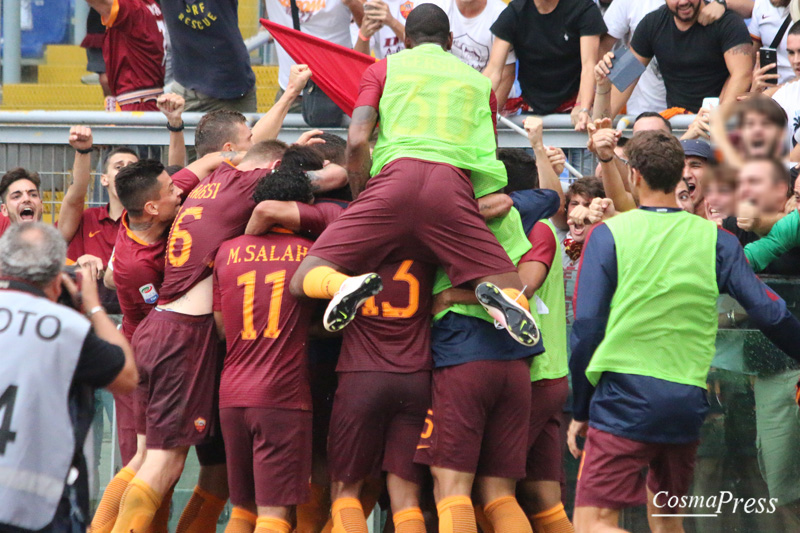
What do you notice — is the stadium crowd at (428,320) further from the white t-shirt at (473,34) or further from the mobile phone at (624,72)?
the white t-shirt at (473,34)

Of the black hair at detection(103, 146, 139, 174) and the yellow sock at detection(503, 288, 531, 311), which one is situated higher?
the yellow sock at detection(503, 288, 531, 311)

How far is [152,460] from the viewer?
211 inches

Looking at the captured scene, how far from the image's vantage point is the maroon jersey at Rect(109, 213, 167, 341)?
18.7ft

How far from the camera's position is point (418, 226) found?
16.0 ft

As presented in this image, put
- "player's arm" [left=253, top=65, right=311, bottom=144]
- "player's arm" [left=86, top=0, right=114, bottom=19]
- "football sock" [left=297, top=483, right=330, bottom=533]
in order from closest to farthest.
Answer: "football sock" [left=297, top=483, right=330, bottom=533], "player's arm" [left=253, top=65, right=311, bottom=144], "player's arm" [left=86, top=0, right=114, bottom=19]

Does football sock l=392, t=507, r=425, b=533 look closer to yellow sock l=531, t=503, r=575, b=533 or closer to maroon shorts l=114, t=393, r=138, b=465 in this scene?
yellow sock l=531, t=503, r=575, b=533

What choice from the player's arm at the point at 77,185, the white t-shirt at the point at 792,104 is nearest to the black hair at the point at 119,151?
the player's arm at the point at 77,185

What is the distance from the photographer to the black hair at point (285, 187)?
17.1 ft

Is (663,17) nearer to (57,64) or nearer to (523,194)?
(523,194)

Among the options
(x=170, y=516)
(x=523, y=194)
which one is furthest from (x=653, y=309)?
(x=170, y=516)

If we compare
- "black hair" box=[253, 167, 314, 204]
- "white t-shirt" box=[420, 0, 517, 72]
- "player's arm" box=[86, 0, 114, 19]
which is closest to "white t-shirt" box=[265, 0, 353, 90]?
"white t-shirt" box=[420, 0, 517, 72]

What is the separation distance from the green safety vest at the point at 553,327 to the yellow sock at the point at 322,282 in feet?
3.91

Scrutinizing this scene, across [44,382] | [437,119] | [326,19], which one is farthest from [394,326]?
[326,19]

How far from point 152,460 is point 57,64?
883 cm
